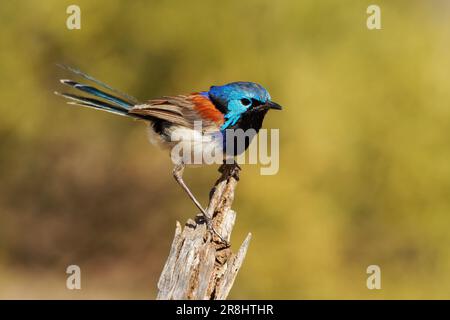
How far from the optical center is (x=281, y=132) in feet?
29.4

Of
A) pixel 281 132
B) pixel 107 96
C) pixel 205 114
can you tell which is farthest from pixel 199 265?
pixel 281 132

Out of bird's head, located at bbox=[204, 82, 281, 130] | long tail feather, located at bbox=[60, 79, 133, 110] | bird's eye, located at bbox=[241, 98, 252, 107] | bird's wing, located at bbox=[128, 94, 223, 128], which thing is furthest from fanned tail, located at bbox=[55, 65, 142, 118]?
bird's eye, located at bbox=[241, 98, 252, 107]

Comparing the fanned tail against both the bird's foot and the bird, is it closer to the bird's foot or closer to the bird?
the bird

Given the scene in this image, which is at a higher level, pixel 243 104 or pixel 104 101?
pixel 104 101

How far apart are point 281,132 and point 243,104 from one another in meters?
2.92

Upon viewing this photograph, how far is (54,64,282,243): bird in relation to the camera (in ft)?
20.0

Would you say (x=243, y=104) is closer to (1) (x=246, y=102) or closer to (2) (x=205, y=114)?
(1) (x=246, y=102)

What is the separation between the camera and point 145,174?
32.2 ft

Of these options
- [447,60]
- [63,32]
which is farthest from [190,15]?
[447,60]

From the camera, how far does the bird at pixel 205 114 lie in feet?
20.0

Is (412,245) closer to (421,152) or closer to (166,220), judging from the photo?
(421,152)

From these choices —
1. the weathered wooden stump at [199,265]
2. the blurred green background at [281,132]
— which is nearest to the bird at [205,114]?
the weathered wooden stump at [199,265]

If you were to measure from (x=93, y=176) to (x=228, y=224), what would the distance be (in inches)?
184

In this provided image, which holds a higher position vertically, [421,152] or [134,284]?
[421,152]
